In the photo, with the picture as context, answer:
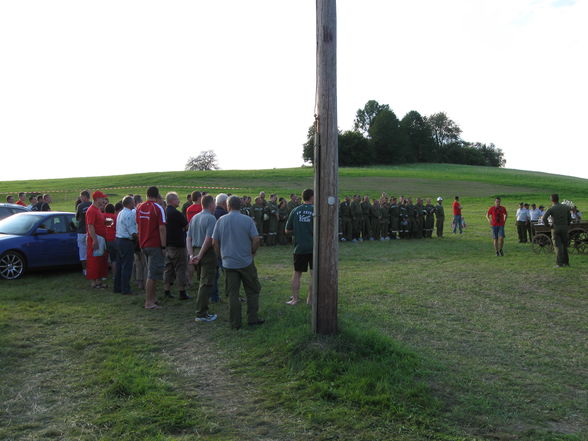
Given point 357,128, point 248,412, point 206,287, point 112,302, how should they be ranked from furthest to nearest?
point 357,128 < point 112,302 < point 206,287 < point 248,412

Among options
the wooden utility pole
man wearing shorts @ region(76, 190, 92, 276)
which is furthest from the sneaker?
man wearing shorts @ region(76, 190, 92, 276)

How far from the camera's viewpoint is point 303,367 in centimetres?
570

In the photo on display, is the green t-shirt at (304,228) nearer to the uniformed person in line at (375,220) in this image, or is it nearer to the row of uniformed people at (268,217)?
the row of uniformed people at (268,217)

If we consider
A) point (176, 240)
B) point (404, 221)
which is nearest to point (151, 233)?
point (176, 240)

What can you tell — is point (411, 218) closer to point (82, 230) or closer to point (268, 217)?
point (268, 217)

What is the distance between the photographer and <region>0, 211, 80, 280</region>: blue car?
1134cm

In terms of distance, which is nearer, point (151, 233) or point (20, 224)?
point (151, 233)

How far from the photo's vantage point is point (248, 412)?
474 cm

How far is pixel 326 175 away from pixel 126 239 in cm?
524

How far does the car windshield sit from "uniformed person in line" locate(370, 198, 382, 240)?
45.9 feet

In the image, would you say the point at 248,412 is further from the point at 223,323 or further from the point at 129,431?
the point at 223,323

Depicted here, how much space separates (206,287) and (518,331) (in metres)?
4.71

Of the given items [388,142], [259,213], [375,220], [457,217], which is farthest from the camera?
[388,142]

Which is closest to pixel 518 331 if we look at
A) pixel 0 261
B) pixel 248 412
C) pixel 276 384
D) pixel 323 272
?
pixel 323 272
